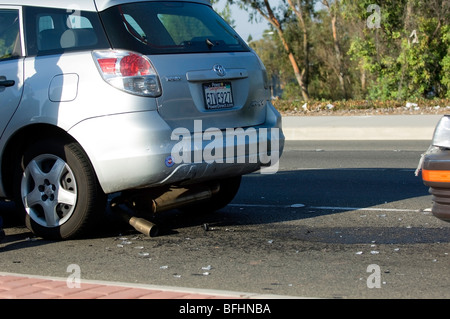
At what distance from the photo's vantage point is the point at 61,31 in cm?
647

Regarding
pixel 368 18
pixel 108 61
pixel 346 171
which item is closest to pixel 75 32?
pixel 108 61

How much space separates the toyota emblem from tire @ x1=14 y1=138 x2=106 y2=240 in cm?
128

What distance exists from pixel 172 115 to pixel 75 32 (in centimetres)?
108

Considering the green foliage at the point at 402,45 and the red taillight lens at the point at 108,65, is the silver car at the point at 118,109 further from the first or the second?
the green foliage at the point at 402,45

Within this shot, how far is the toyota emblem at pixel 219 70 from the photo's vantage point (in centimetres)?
646

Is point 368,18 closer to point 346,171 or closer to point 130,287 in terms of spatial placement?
point 346,171

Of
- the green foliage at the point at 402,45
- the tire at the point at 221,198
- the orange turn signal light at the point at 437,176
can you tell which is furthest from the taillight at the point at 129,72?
the green foliage at the point at 402,45

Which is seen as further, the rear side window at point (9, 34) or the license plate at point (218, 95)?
the rear side window at point (9, 34)

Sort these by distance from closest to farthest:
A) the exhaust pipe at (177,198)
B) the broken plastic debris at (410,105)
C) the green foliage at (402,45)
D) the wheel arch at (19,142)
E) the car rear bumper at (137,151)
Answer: the car rear bumper at (137,151) < the wheel arch at (19,142) < the exhaust pipe at (177,198) < the broken plastic debris at (410,105) < the green foliage at (402,45)

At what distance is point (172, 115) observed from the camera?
619cm

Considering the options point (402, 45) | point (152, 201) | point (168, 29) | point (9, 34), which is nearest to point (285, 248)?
point (152, 201)

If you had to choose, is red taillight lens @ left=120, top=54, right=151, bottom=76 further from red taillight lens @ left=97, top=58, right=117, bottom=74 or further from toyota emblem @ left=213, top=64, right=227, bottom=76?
toyota emblem @ left=213, top=64, right=227, bottom=76

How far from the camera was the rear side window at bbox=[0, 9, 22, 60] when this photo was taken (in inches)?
261

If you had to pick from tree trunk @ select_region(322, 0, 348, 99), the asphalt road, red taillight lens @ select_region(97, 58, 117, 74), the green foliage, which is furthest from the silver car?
tree trunk @ select_region(322, 0, 348, 99)
